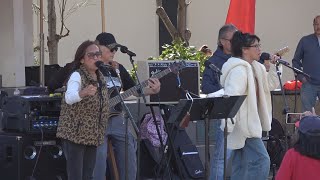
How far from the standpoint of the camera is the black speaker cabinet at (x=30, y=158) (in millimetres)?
7168

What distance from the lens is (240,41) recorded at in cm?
675

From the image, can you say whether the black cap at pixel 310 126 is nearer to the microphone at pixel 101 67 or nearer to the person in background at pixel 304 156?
the person in background at pixel 304 156

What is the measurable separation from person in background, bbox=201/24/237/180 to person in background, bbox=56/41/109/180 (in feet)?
4.47

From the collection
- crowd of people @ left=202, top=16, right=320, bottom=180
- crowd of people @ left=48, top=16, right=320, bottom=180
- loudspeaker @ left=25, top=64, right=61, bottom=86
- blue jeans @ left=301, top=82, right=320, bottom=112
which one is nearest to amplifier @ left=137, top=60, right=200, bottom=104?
crowd of people @ left=48, top=16, right=320, bottom=180

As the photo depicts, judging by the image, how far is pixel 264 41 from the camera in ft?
46.3

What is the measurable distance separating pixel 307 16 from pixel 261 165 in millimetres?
7547

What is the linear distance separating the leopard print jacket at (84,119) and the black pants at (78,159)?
8 cm

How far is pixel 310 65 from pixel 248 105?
3175mm

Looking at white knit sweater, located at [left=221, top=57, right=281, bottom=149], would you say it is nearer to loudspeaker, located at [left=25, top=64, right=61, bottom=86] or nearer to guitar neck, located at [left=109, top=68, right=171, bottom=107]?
guitar neck, located at [left=109, top=68, right=171, bottom=107]

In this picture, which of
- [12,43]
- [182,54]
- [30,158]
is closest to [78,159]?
[30,158]

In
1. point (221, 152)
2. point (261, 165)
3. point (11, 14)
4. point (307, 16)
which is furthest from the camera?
point (307, 16)

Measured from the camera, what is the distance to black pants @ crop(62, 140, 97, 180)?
618cm

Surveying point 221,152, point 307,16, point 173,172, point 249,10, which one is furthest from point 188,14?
point 221,152

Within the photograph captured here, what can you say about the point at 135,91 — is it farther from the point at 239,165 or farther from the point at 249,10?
the point at 249,10
